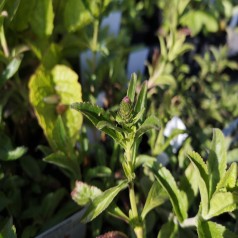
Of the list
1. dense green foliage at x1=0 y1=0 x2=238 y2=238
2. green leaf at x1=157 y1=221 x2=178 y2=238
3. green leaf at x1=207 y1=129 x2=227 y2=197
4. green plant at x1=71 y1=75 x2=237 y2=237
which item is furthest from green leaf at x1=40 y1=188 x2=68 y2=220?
green leaf at x1=207 y1=129 x2=227 y2=197

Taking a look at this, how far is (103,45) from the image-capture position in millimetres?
945

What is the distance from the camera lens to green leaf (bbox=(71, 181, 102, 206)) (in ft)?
2.21

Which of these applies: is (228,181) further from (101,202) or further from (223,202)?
(101,202)

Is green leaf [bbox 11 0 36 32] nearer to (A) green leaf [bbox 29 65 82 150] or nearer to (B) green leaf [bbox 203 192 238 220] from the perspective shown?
(A) green leaf [bbox 29 65 82 150]

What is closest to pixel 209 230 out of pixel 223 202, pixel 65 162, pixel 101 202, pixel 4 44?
pixel 223 202

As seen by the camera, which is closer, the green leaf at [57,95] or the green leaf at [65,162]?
the green leaf at [65,162]

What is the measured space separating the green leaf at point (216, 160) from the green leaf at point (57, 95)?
31cm

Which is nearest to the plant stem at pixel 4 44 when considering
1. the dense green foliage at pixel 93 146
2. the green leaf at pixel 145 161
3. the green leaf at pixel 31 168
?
the dense green foliage at pixel 93 146

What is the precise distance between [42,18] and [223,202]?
0.56 meters

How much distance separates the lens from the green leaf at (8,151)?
2.40 ft

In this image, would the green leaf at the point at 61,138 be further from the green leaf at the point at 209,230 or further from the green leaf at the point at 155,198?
the green leaf at the point at 209,230

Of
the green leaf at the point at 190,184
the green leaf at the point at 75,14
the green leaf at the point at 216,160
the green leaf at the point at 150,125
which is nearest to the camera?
the green leaf at the point at 150,125

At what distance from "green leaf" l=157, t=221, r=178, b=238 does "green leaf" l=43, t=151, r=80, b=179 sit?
203 millimetres

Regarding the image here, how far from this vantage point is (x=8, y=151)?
0.75 m
